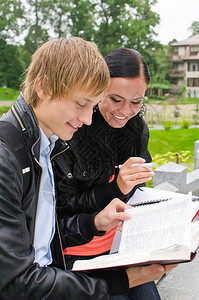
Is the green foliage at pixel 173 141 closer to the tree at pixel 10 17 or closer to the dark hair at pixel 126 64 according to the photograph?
the dark hair at pixel 126 64

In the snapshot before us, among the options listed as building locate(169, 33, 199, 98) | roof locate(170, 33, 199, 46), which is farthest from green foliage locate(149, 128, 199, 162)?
roof locate(170, 33, 199, 46)

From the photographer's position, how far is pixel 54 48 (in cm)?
117

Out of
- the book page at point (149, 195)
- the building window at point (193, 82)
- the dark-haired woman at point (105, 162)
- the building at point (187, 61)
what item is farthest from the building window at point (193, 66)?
the book page at point (149, 195)

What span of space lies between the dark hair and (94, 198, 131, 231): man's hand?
2.15 ft

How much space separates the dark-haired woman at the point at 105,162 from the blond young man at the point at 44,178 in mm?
333

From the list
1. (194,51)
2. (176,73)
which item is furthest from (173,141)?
(194,51)

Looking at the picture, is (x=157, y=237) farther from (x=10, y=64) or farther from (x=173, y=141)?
(x=10, y=64)

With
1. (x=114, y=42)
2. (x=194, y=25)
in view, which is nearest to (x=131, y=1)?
(x=114, y=42)

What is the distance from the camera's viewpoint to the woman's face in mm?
1738

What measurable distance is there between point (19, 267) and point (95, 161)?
95cm

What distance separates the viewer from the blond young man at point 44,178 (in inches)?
40.1

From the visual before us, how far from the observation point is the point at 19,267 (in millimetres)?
1013

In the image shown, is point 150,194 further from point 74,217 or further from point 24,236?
point 24,236

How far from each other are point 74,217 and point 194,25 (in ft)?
147
